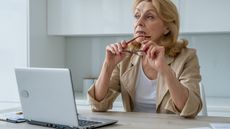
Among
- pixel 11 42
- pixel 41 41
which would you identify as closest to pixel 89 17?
pixel 41 41

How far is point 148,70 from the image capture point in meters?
1.77

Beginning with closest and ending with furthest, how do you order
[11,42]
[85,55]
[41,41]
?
[11,42], [41,41], [85,55]

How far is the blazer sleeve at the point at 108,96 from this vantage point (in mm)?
1631

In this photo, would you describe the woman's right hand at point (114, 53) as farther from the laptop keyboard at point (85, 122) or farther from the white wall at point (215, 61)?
the white wall at point (215, 61)

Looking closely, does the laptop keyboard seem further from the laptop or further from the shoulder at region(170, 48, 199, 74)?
the shoulder at region(170, 48, 199, 74)

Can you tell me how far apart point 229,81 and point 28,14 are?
1.70 meters

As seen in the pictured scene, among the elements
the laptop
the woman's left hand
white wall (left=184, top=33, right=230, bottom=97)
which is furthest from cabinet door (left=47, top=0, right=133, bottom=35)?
the laptop

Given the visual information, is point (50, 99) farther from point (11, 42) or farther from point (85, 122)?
point (11, 42)

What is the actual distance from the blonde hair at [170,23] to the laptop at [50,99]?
561 millimetres

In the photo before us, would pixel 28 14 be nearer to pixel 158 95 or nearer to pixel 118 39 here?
pixel 118 39

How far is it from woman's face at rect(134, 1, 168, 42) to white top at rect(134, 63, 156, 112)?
205 millimetres

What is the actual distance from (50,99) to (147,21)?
0.67 m

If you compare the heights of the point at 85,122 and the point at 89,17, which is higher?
the point at 89,17

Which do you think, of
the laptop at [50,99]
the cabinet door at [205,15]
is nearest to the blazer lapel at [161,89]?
the laptop at [50,99]
